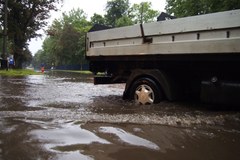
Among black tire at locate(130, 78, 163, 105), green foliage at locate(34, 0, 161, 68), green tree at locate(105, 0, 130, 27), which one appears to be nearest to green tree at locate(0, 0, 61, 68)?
green foliage at locate(34, 0, 161, 68)

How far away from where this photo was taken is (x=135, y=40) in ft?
23.1

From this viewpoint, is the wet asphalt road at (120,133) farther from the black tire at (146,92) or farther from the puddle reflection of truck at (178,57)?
the puddle reflection of truck at (178,57)

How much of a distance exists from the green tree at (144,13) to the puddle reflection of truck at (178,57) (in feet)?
188

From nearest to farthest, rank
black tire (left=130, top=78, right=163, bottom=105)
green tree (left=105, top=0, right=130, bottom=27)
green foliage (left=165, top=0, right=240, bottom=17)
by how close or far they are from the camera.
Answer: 1. black tire (left=130, top=78, right=163, bottom=105)
2. green foliage (left=165, top=0, right=240, bottom=17)
3. green tree (left=105, top=0, right=130, bottom=27)

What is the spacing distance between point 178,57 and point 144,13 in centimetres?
6152

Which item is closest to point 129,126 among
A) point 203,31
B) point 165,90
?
point 165,90

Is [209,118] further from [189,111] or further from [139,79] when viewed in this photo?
[139,79]

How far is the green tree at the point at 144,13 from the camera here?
64.4 metres

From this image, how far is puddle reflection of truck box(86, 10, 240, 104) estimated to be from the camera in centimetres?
538

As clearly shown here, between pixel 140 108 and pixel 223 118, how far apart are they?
65.8 inches

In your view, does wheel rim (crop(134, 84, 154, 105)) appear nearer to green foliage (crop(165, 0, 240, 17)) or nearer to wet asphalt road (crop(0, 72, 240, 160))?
wet asphalt road (crop(0, 72, 240, 160))

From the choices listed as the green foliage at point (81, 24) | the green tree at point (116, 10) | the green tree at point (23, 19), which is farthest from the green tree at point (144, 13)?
the green tree at point (23, 19)

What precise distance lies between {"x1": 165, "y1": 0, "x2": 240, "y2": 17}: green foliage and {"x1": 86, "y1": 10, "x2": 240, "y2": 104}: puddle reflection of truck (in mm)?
15886

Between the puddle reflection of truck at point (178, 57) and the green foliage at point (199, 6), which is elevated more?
the green foliage at point (199, 6)
